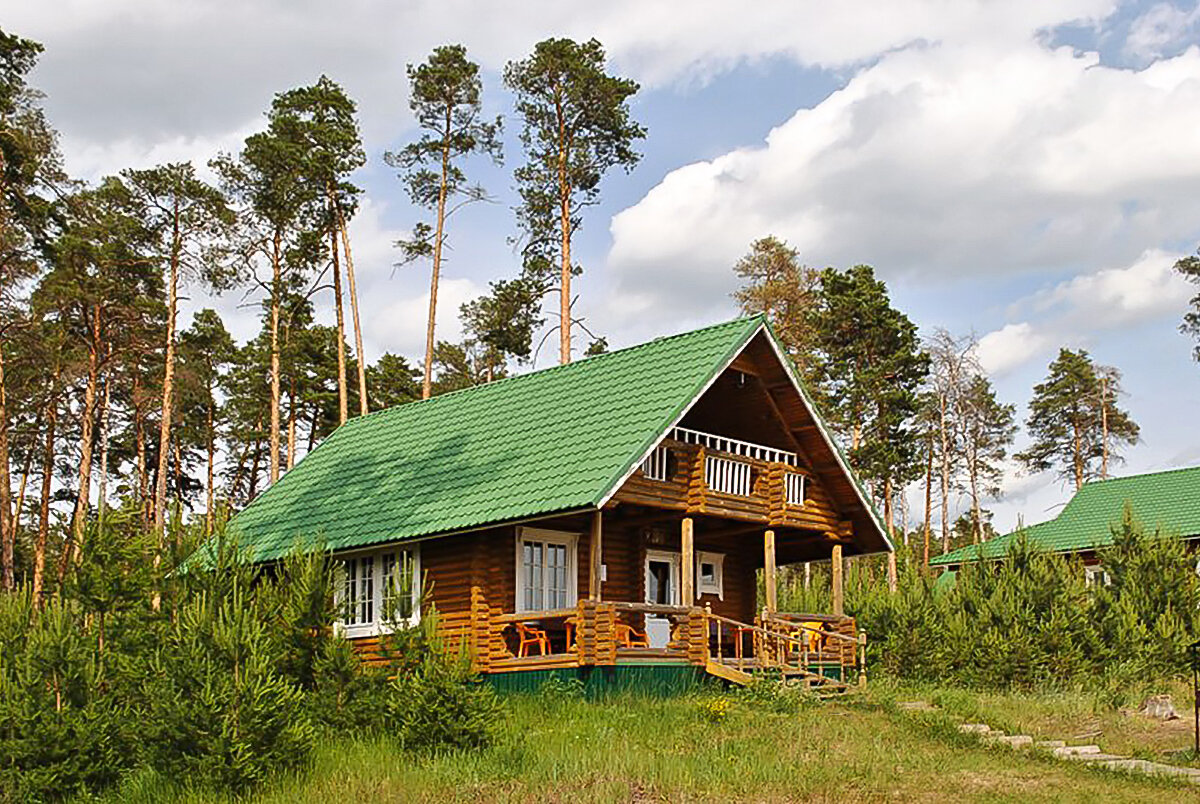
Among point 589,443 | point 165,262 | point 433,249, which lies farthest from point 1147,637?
point 165,262

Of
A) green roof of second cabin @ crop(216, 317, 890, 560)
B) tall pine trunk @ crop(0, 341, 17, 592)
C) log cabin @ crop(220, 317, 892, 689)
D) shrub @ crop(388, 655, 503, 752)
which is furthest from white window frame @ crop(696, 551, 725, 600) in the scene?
tall pine trunk @ crop(0, 341, 17, 592)

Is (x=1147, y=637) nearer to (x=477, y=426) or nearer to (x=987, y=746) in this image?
(x=987, y=746)

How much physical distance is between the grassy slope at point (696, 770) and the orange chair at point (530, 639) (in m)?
2.81

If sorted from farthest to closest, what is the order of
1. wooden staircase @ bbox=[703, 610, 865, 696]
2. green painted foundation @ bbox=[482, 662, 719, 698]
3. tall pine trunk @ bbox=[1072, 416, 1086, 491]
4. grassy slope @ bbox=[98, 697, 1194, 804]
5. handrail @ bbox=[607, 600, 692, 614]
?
tall pine trunk @ bbox=[1072, 416, 1086, 491]
wooden staircase @ bbox=[703, 610, 865, 696]
handrail @ bbox=[607, 600, 692, 614]
green painted foundation @ bbox=[482, 662, 719, 698]
grassy slope @ bbox=[98, 697, 1194, 804]

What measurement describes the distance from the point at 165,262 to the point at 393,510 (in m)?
20.6

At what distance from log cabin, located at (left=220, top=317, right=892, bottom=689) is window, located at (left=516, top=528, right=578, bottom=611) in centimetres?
3

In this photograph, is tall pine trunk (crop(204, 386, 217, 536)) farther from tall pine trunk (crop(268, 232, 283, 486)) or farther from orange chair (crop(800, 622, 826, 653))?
orange chair (crop(800, 622, 826, 653))

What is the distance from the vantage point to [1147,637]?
26.6 metres

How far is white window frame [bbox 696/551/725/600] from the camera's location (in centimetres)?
2555

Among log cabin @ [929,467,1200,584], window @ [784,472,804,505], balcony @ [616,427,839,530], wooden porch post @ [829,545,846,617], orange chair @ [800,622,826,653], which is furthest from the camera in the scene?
log cabin @ [929,467,1200,584]

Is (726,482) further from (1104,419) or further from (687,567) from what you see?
(1104,419)

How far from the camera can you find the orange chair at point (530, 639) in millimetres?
20844

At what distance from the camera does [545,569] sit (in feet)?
73.0

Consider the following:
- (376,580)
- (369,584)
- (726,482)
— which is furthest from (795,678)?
→ (369,584)
